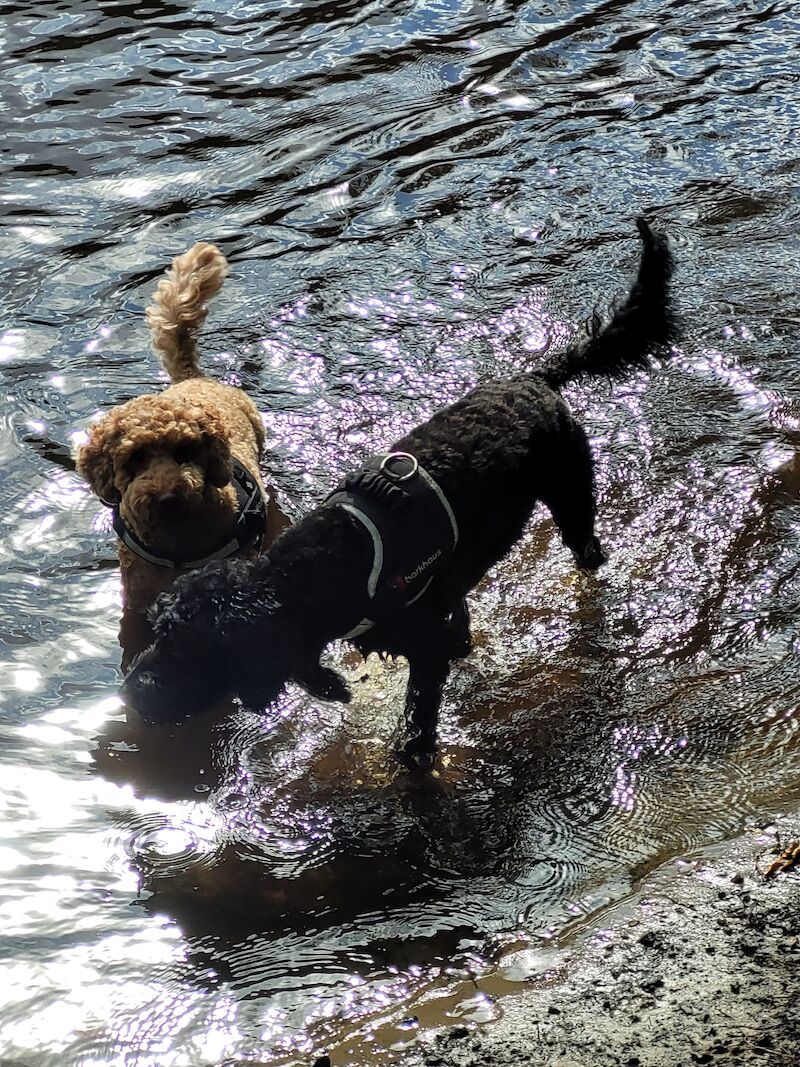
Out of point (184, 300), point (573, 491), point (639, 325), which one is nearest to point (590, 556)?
point (573, 491)

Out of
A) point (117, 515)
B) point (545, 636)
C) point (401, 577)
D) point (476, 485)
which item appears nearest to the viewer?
point (401, 577)

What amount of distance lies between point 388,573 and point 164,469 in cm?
126

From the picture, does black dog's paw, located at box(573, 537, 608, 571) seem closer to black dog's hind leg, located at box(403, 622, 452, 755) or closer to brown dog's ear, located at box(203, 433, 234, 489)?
black dog's hind leg, located at box(403, 622, 452, 755)

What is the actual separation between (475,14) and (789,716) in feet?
29.8

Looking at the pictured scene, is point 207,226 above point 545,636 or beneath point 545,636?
above

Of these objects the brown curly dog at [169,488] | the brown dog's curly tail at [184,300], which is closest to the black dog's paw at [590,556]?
the brown curly dog at [169,488]

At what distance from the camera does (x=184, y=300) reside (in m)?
5.93

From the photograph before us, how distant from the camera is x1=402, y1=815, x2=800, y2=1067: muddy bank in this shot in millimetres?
2910

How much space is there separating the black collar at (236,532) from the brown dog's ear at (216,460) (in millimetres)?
143

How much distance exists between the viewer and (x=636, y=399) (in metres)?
6.75

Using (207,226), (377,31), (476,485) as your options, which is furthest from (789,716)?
(377,31)

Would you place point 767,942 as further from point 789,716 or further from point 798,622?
point 798,622

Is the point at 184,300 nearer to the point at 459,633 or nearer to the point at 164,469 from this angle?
the point at 164,469

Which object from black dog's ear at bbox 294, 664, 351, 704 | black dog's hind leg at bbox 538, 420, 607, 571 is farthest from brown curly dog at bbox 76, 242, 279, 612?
black dog's hind leg at bbox 538, 420, 607, 571
